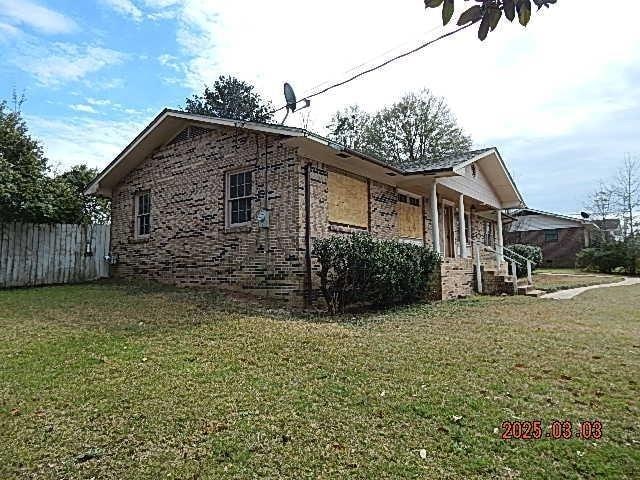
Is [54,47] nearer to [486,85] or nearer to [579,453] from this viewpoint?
[486,85]

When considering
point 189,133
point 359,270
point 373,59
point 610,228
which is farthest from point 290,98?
point 610,228

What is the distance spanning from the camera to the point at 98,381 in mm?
4277

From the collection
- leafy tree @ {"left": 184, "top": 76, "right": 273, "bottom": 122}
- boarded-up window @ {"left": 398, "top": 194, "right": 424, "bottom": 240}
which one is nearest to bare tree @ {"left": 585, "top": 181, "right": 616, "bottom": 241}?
boarded-up window @ {"left": 398, "top": 194, "right": 424, "bottom": 240}

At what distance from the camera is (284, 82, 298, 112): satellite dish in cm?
993

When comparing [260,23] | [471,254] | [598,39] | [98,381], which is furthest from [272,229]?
[471,254]

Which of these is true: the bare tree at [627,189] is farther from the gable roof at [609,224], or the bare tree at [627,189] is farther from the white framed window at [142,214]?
the white framed window at [142,214]

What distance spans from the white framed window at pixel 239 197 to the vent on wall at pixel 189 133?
174cm

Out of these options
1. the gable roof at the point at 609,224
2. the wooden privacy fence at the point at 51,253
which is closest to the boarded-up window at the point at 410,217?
the wooden privacy fence at the point at 51,253

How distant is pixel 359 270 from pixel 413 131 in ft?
87.4

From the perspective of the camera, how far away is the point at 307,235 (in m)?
9.44

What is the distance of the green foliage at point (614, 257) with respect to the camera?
25.5 meters

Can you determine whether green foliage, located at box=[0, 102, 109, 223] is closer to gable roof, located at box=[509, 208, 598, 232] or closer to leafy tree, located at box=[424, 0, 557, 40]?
leafy tree, located at box=[424, 0, 557, 40]

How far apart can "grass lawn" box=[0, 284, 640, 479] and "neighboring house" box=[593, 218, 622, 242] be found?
24921 millimetres

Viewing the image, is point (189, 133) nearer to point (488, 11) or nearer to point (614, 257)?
point (488, 11)
